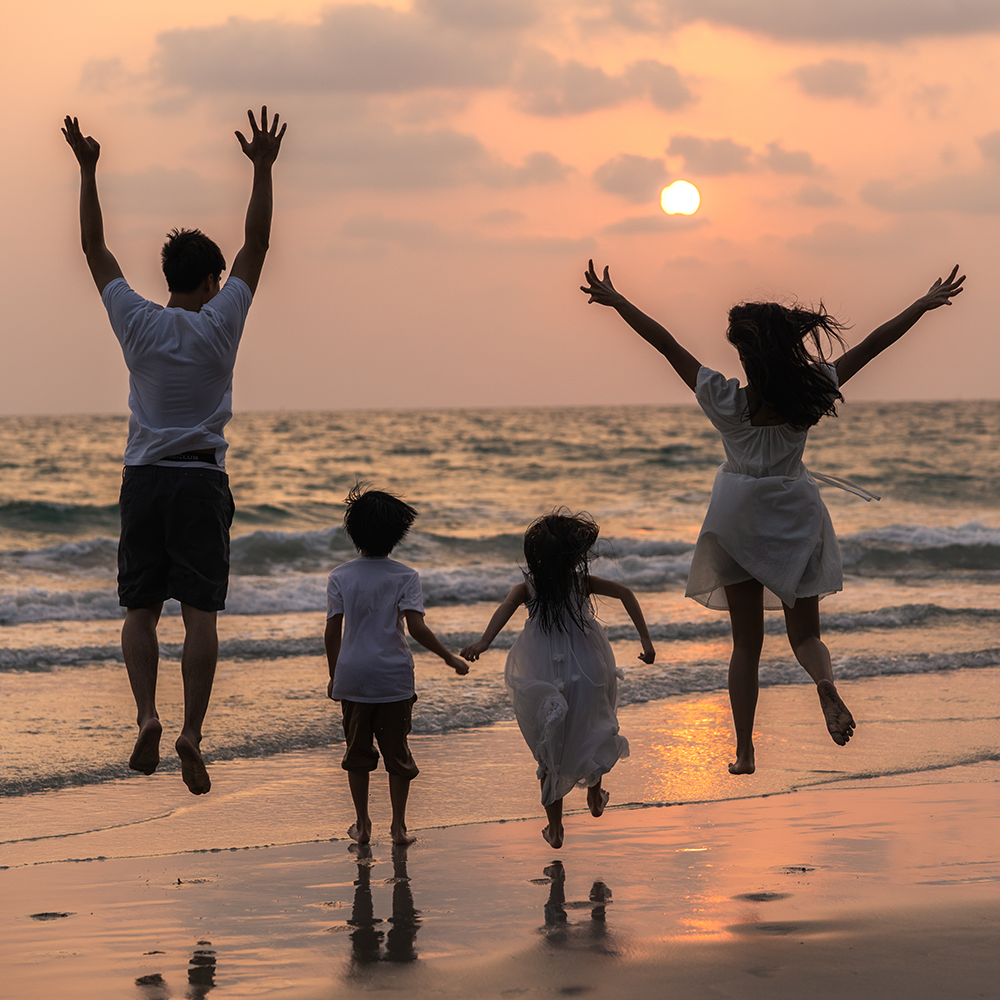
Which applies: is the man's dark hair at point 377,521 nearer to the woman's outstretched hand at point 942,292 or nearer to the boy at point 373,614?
the boy at point 373,614

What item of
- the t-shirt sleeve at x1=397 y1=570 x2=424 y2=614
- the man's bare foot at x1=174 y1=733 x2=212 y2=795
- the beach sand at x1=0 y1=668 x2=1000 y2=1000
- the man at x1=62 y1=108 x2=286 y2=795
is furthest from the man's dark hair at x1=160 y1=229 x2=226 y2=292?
the beach sand at x1=0 y1=668 x2=1000 y2=1000

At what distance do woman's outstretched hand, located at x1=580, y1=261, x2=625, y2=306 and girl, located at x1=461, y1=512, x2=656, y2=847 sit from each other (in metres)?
0.91

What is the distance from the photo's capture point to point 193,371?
4633 millimetres

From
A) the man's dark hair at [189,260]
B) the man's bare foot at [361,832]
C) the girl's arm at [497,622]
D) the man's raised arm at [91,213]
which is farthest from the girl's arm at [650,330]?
the man's bare foot at [361,832]

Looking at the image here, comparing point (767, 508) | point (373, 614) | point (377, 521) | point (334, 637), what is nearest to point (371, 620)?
point (373, 614)

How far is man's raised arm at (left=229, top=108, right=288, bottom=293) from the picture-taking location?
488 centimetres

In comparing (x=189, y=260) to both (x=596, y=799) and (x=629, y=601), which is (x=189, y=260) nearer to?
(x=629, y=601)

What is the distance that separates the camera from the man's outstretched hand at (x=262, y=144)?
4.96m

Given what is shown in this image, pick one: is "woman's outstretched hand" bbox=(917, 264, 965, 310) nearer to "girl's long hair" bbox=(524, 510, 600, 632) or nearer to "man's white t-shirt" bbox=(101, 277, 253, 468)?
"girl's long hair" bbox=(524, 510, 600, 632)

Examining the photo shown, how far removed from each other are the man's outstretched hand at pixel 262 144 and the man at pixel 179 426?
0.23ft

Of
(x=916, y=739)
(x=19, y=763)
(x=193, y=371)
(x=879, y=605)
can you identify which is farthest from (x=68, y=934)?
(x=879, y=605)

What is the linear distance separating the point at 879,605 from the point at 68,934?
40.5 feet

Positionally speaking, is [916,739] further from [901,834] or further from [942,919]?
[942,919]

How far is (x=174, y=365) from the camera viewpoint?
4621mm
